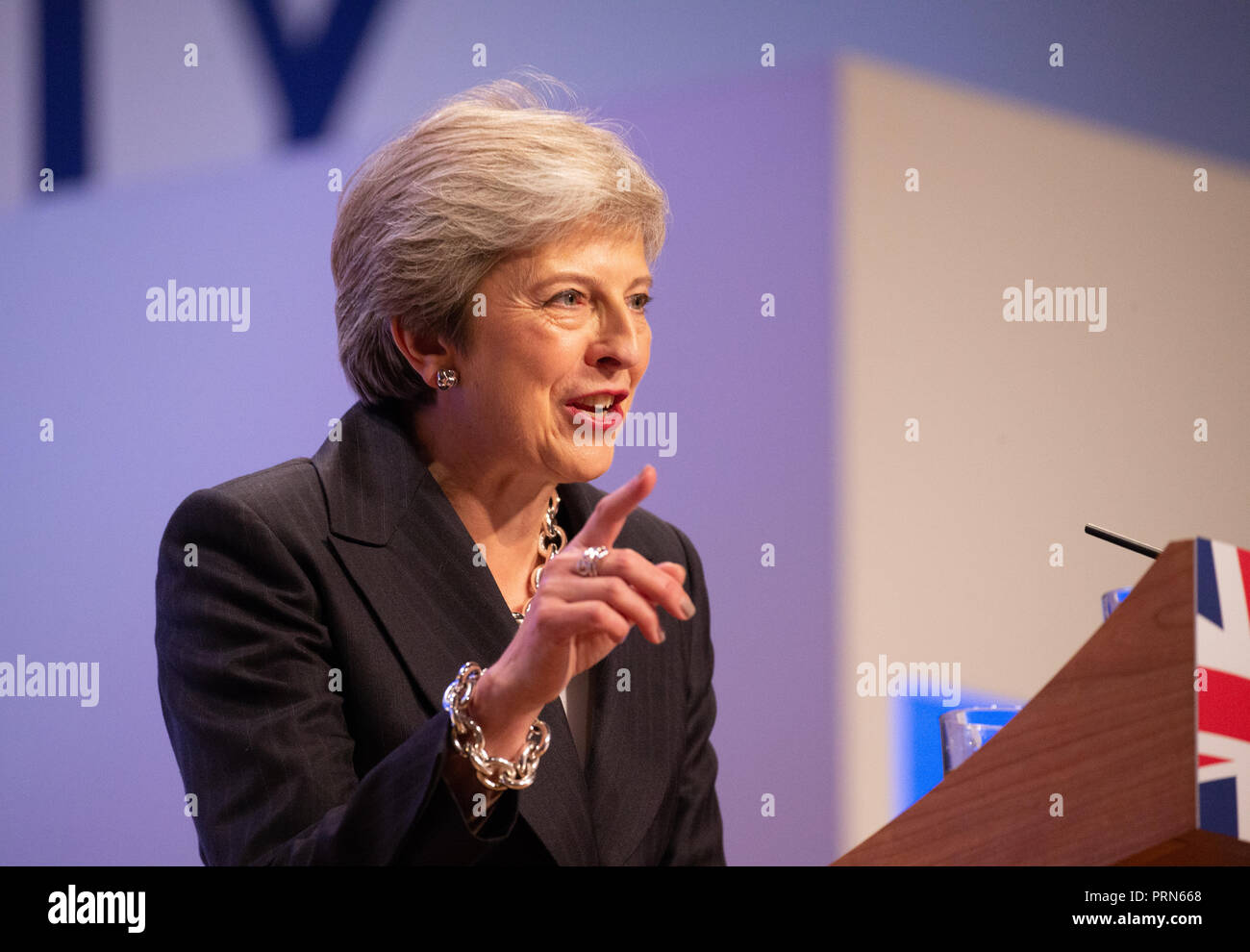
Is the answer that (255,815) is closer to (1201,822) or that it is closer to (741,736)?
(1201,822)

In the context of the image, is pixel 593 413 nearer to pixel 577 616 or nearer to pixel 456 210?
pixel 456 210

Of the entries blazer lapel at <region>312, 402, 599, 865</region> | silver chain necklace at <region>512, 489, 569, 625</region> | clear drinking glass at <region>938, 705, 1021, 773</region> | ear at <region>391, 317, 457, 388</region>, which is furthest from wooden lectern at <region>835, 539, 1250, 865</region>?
ear at <region>391, 317, 457, 388</region>

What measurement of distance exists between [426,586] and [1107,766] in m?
0.89

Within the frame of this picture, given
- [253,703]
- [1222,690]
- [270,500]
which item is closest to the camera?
[1222,690]

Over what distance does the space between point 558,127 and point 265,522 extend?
2.26 feet

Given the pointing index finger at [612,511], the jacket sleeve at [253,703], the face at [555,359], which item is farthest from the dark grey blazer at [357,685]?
the pointing index finger at [612,511]

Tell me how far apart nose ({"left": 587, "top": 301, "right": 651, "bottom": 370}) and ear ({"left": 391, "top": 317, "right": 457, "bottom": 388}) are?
0.70 feet

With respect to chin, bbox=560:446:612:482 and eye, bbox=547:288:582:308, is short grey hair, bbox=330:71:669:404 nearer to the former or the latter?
eye, bbox=547:288:582:308

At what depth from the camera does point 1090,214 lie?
2.89m

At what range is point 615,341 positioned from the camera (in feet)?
5.40

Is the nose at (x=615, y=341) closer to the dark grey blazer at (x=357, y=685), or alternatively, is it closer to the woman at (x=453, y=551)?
the woman at (x=453, y=551)

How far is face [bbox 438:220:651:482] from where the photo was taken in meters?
1.63

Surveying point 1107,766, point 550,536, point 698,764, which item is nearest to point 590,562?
point 1107,766
